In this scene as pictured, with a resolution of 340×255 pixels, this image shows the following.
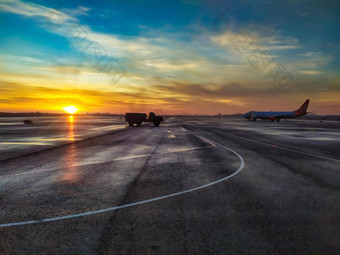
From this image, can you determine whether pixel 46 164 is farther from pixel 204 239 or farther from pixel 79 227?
pixel 204 239

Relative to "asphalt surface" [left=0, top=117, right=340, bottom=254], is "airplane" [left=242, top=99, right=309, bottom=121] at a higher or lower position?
higher

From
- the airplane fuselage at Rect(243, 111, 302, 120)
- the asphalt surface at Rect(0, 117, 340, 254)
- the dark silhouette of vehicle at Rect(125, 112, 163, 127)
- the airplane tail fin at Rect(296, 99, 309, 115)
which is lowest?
the asphalt surface at Rect(0, 117, 340, 254)

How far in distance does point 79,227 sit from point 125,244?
1.34 metres

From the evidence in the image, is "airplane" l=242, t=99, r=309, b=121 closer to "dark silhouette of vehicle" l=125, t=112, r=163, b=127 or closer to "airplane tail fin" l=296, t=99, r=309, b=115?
"airplane tail fin" l=296, t=99, r=309, b=115

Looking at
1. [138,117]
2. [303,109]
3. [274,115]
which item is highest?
[303,109]

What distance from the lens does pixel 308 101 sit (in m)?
85.2

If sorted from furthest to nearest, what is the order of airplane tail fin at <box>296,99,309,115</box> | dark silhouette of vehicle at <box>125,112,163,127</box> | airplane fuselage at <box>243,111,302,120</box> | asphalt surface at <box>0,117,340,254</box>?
airplane fuselage at <box>243,111,302,120</box>
airplane tail fin at <box>296,99,309,115</box>
dark silhouette of vehicle at <box>125,112,163,127</box>
asphalt surface at <box>0,117,340,254</box>

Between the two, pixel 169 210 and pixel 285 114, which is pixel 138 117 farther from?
pixel 285 114

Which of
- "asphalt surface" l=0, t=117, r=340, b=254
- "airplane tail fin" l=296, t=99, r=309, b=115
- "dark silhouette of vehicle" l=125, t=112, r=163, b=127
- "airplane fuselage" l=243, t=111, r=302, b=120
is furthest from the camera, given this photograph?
"airplane fuselage" l=243, t=111, r=302, b=120

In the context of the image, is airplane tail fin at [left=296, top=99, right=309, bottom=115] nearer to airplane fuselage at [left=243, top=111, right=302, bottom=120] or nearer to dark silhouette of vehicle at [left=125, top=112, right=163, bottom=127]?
airplane fuselage at [left=243, top=111, right=302, bottom=120]

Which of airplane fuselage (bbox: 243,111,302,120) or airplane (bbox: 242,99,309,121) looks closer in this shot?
airplane (bbox: 242,99,309,121)

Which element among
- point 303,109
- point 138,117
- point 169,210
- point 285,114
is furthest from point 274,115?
point 169,210

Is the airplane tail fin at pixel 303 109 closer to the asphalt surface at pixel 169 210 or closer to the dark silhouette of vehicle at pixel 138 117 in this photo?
the dark silhouette of vehicle at pixel 138 117

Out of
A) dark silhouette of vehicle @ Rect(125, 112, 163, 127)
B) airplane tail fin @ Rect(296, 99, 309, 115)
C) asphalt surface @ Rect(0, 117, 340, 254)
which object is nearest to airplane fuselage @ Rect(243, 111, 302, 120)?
airplane tail fin @ Rect(296, 99, 309, 115)
